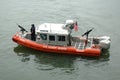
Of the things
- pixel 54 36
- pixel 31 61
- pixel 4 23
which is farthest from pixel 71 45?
pixel 4 23

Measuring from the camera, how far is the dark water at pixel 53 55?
19156mm

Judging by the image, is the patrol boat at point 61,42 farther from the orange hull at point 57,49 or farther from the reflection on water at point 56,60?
the reflection on water at point 56,60

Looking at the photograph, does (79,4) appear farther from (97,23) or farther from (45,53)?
(45,53)

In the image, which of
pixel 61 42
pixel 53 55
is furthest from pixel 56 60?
pixel 61 42

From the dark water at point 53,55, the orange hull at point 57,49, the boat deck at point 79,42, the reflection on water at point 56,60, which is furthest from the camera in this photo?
the boat deck at point 79,42

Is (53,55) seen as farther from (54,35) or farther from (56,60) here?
(54,35)

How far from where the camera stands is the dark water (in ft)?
62.8

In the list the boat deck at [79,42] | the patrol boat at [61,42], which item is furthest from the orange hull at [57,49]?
the boat deck at [79,42]

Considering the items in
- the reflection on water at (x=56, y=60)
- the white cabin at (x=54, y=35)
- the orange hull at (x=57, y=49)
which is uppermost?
the white cabin at (x=54, y=35)

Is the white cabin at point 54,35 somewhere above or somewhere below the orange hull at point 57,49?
above

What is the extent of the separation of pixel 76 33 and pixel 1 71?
25.0ft

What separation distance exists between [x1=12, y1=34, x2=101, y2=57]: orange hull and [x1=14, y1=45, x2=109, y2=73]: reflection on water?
0.36 m

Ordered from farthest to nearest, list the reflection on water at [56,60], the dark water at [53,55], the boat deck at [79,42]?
the boat deck at [79,42] → the reflection on water at [56,60] → the dark water at [53,55]

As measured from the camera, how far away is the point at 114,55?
21.4 m
